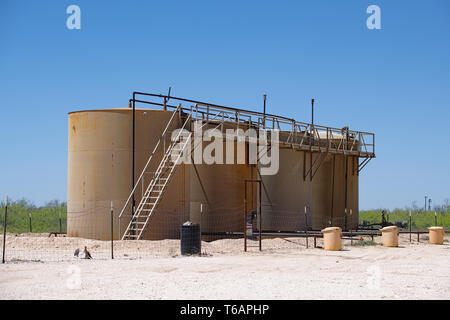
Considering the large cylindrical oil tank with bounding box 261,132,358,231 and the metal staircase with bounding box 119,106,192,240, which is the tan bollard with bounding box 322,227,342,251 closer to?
the large cylindrical oil tank with bounding box 261,132,358,231

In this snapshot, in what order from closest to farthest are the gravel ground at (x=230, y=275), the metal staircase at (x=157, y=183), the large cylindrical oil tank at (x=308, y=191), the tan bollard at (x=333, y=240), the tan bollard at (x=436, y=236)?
the gravel ground at (x=230, y=275), the tan bollard at (x=333, y=240), the metal staircase at (x=157, y=183), the tan bollard at (x=436, y=236), the large cylindrical oil tank at (x=308, y=191)

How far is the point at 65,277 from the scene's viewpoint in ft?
43.8

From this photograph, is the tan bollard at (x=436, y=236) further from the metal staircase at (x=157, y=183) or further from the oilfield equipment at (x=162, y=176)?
the metal staircase at (x=157, y=183)

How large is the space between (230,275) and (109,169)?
35.5ft

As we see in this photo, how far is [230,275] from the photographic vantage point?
14133 mm

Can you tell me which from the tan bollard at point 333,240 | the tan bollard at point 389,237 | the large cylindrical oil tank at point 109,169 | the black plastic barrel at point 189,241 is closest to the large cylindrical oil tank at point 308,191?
the tan bollard at point 333,240

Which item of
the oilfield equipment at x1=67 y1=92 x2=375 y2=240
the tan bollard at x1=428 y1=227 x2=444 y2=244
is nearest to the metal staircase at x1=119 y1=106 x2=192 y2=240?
the oilfield equipment at x1=67 y1=92 x2=375 y2=240

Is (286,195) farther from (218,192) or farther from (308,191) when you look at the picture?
(218,192)

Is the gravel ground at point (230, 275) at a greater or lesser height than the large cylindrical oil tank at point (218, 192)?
lesser

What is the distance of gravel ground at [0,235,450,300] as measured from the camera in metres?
11.2

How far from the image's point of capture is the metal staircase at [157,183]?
74.0 feet

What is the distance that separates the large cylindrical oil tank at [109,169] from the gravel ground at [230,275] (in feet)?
6.00
